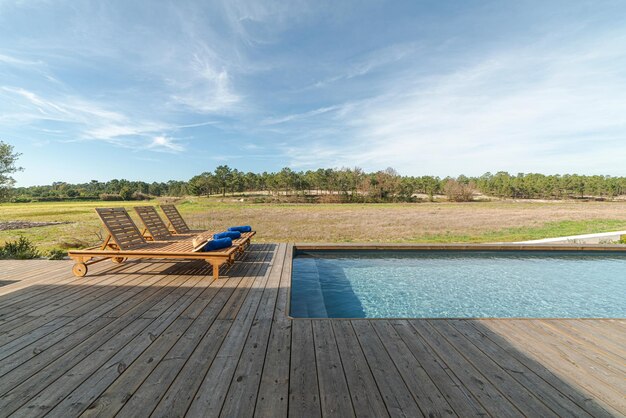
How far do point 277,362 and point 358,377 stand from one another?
0.66 meters

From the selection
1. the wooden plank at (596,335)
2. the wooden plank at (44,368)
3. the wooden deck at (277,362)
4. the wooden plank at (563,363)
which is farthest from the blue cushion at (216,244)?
the wooden plank at (596,335)

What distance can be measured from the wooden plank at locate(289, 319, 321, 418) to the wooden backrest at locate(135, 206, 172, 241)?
4.71 m

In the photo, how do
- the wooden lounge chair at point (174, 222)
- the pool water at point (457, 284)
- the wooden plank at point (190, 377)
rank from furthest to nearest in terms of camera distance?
the wooden lounge chair at point (174, 222), the pool water at point (457, 284), the wooden plank at point (190, 377)

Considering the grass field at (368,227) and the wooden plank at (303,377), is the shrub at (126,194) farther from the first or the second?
the wooden plank at (303,377)

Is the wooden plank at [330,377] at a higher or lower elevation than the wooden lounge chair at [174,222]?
lower

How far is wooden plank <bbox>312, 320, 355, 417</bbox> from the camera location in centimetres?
168

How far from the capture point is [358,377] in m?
2.00

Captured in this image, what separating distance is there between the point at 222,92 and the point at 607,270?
18699 millimetres

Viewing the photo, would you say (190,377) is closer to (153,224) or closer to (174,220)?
(153,224)

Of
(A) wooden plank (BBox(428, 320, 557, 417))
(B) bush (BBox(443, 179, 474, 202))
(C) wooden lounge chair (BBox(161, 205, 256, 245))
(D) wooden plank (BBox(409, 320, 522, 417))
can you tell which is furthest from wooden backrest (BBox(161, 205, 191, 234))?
(B) bush (BBox(443, 179, 474, 202))

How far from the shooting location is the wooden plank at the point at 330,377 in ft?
5.53

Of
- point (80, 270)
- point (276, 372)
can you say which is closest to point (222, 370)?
point (276, 372)

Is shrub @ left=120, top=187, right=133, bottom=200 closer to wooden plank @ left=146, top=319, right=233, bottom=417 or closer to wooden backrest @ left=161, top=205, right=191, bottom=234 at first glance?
wooden backrest @ left=161, top=205, right=191, bottom=234

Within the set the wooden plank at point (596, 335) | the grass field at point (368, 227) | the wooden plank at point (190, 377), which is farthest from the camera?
the grass field at point (368, 227)
